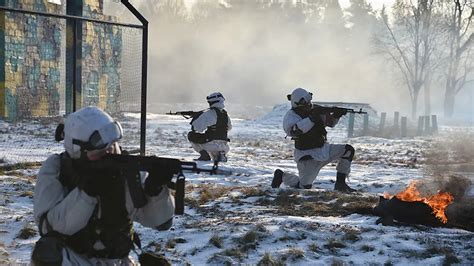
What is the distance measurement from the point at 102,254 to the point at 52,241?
1.02ft

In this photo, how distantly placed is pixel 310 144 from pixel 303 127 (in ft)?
1.39

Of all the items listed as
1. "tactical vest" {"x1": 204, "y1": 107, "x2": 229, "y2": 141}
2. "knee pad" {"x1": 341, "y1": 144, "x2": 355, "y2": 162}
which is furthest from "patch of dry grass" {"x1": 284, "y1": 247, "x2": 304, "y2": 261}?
"tactical vest" {"x1": 204, "y1": 107, "x2": 229, "y2": 141}

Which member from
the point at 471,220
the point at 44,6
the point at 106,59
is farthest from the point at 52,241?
the point at 106,59

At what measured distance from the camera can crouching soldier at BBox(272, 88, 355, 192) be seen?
32.4 ft

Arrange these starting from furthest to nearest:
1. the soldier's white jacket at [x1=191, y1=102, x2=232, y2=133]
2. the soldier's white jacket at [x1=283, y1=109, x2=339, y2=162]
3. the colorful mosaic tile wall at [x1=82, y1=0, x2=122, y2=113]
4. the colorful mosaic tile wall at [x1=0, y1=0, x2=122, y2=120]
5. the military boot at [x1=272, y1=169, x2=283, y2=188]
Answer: the colorful mosaic tile wall at [x1=82, y1=0, x2=122, y2=113], the colorful mosaic tile wall at [x1=0, y1=0, x2=122, y2=120], the soldier's white jacket at [x1=191, y1=102, x2=232, y2=133], the military boot at [x1=272, y1=169, x2=283, y2=188], the soldier's white jacket at [x1=283, y1=109, x2=339, y2=162]

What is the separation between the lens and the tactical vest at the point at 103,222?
142 inches

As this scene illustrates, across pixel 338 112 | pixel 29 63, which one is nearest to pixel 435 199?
pixel 338 112

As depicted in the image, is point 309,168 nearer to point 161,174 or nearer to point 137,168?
point 161,174

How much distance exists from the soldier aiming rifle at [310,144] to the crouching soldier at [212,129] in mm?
3230

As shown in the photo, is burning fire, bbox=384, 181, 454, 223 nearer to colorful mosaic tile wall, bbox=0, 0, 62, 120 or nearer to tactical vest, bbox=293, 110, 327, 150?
tactical vest, bbox=293, 110, 327, 150

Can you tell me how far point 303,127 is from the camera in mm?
9781

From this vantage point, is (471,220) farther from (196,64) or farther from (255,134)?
(196,64)

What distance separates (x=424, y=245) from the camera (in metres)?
6.04

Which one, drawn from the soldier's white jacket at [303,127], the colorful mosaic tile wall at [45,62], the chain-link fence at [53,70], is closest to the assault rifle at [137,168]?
the soldier's white jacket at [303,127]
